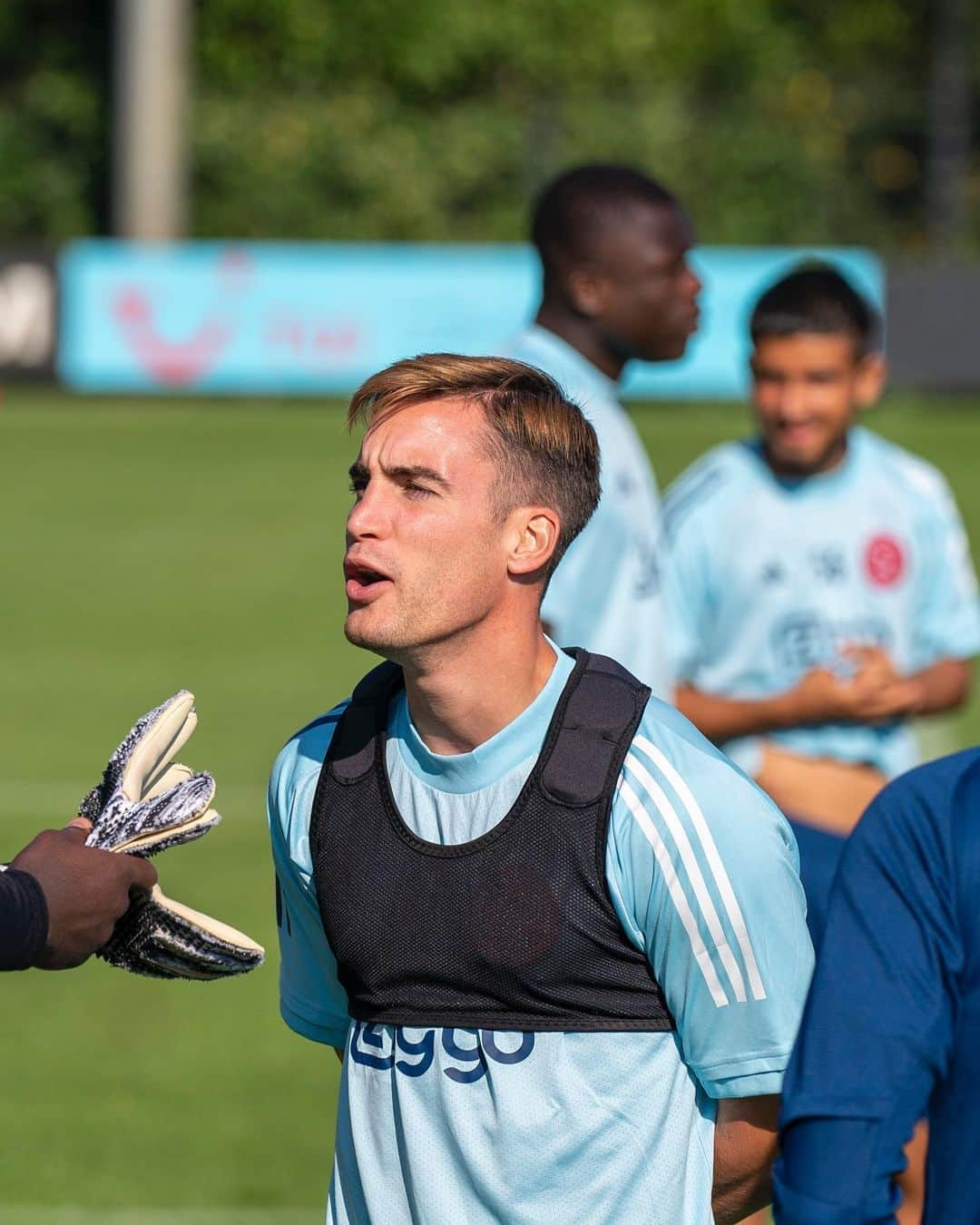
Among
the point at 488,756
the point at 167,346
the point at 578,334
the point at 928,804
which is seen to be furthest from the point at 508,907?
the point at 167,346

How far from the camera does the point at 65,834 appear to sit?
120 inches

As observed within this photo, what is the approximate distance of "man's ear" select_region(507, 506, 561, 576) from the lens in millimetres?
3184

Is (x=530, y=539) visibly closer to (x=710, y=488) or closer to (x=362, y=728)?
(x=362, y=728)

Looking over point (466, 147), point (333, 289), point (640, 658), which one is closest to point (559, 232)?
point (640, 658)

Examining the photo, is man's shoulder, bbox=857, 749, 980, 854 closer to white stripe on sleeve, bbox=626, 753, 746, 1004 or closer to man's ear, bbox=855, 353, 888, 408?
white stripe on sleeve, bbox=626, 753, 746, 1004

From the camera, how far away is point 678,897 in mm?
2900

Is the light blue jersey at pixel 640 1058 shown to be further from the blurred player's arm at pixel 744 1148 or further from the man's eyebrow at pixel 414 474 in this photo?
the man's eyebrow at pixel 414 474

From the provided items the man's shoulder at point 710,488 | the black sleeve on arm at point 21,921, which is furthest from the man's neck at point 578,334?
the black sleeve on arm at point 21,921

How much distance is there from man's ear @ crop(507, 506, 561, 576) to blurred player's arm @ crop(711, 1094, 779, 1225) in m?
0.82

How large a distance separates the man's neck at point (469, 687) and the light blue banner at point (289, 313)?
2315cm

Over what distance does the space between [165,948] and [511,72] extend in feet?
121

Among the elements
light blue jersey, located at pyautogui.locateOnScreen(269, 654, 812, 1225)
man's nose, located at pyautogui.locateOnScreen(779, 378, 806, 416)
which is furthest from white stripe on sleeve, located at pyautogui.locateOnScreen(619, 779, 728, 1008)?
man's nose, located at pyautogui.locateOnScreen(779, 378, 806, 416)

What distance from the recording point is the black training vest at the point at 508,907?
2945 millimetres

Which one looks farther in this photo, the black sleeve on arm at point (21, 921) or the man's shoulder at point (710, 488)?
the man's shoulder at point (710, 488)
